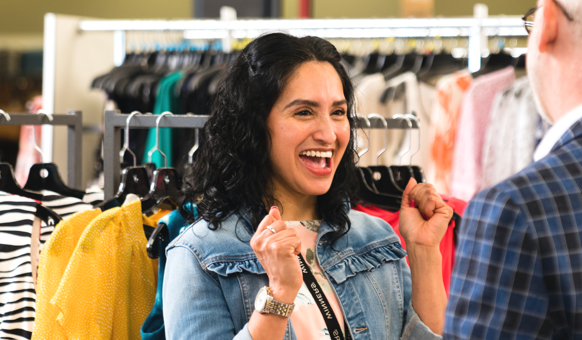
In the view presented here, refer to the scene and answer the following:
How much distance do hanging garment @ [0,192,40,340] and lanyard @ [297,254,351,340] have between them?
2.01 ft

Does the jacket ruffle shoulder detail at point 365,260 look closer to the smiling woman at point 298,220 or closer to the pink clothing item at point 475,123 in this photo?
the smiling woman at point 298,220

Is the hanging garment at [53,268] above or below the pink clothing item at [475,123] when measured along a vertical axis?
below

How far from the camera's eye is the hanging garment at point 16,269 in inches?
46.9

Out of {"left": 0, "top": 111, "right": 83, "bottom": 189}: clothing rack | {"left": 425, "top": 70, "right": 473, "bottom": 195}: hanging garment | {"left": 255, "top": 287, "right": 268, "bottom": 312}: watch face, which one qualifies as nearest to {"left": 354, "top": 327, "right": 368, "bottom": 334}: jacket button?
{"left": 255, "top": 287, "right": 268, "bottom": 312}: watch face

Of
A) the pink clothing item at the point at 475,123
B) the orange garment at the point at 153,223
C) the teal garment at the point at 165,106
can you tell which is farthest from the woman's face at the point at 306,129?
the teal garment at the point at 165,106

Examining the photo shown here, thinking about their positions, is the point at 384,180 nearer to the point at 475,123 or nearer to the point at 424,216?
the point at 424,216

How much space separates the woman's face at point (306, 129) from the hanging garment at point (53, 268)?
1.50 feet

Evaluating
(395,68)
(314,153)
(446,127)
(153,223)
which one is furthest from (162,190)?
(395,68)

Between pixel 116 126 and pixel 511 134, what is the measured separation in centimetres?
171

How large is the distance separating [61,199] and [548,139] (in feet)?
3.86

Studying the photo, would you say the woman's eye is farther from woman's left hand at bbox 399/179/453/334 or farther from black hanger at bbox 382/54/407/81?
black hanger at bbox 382/54/407/81

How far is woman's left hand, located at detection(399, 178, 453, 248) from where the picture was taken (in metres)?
1.14

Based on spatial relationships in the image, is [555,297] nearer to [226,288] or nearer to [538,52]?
[538,52]

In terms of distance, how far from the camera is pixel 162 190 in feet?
4.55
